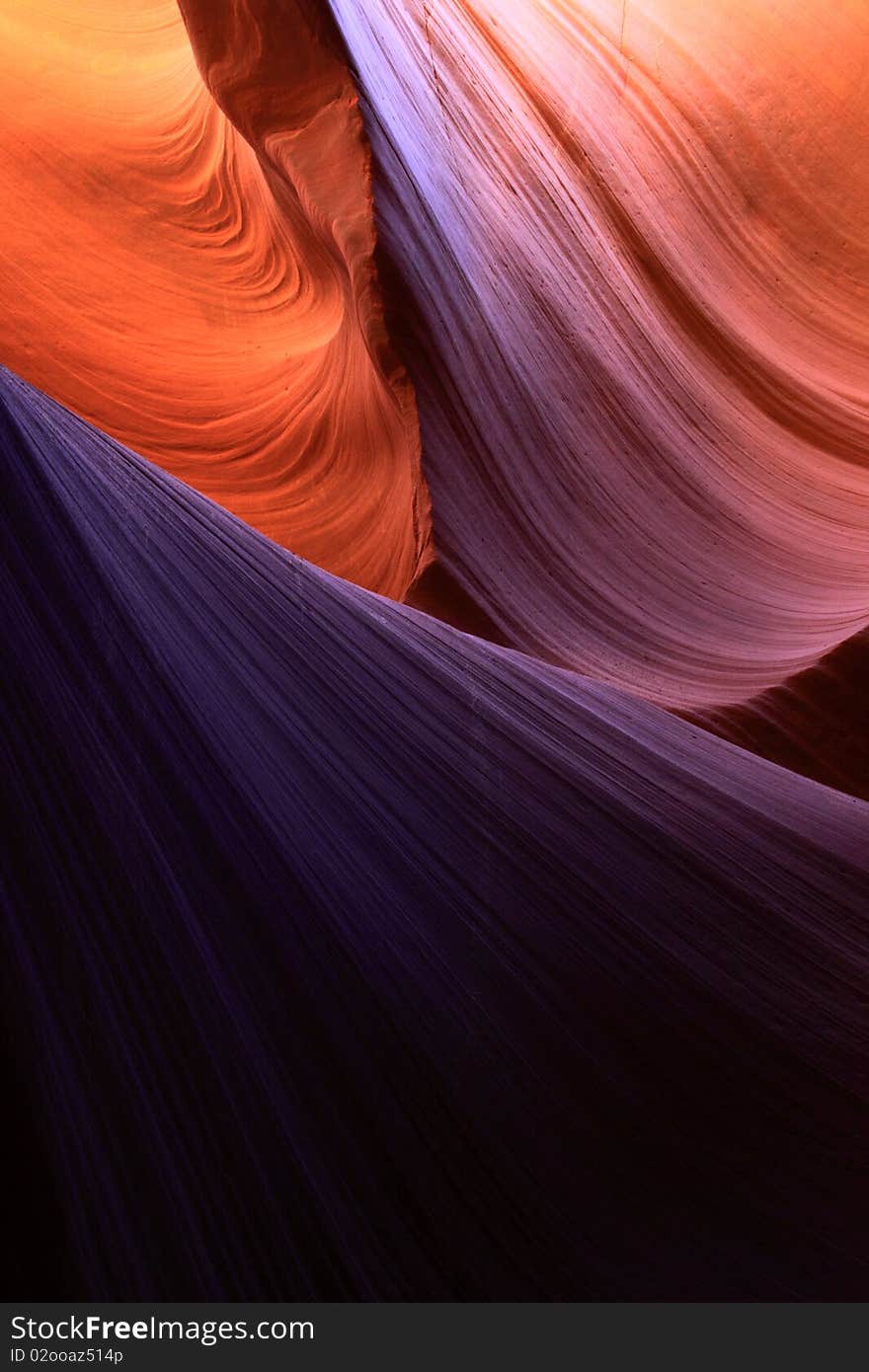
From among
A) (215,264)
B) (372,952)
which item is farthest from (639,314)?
(372,952)

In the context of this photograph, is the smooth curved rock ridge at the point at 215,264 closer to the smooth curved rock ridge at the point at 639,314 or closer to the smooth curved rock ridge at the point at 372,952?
the smooth curved rock ridge at the point at 639,314

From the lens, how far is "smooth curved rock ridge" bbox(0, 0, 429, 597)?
2.53m

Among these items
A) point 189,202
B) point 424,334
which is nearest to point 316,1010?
point 424,334

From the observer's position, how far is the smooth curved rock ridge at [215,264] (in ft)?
8.30

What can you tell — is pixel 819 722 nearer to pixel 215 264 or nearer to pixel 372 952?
pixel 372 952

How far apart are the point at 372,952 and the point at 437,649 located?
0.52 meters

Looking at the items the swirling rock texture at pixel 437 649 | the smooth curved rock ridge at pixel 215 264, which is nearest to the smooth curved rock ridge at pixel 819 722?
the swirling rock texture at pixel 437 649

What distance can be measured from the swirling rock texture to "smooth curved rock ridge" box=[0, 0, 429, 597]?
0.01 metres

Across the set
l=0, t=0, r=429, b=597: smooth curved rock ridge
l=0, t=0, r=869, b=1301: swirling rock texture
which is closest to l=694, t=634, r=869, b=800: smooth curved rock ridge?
l=0, t=0, r=869, b=1301: swirling rock texture

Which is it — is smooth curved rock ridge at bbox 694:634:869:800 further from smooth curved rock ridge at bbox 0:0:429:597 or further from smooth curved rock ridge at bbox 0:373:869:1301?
smooth curved rock ridge at bbox 0:0:429:597

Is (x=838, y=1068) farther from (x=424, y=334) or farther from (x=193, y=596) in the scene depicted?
(x=424, y=334)

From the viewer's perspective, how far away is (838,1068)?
5.71ft

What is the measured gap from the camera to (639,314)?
10.0 ft
